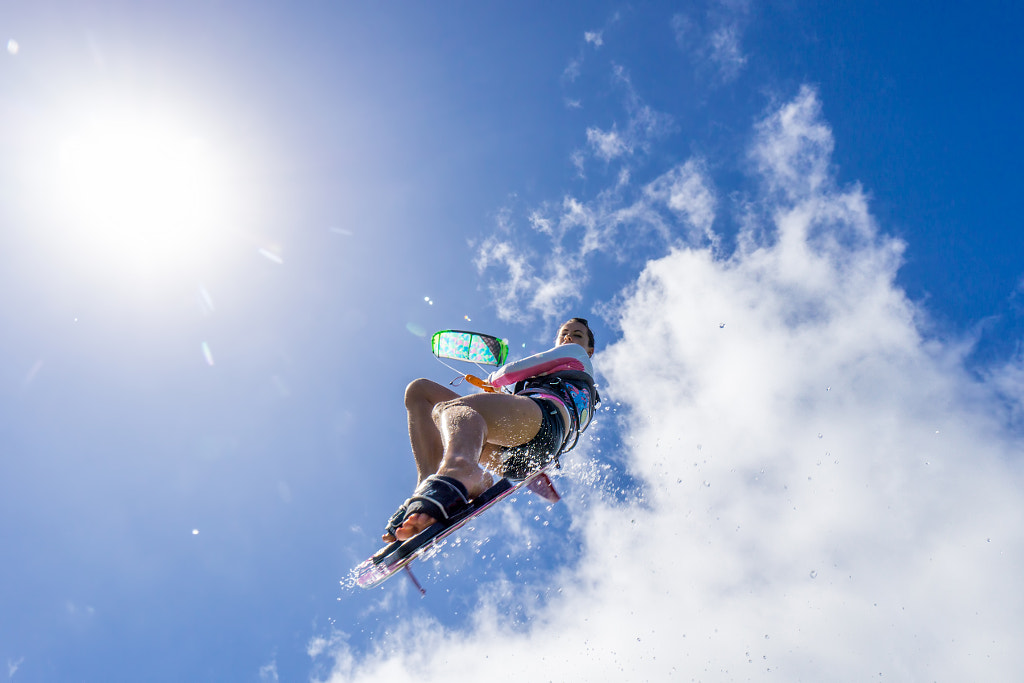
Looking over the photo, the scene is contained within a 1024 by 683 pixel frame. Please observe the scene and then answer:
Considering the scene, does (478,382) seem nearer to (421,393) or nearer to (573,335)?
(421,393)

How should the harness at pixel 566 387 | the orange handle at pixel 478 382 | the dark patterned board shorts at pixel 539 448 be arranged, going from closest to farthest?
the dark patterned board shorts at pixel 539 448
the harness at pixel 566 387
the orange handle at pixel 478 382

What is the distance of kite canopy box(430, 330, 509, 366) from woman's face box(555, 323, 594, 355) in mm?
656

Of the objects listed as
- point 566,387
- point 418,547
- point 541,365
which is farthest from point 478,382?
point 418,547

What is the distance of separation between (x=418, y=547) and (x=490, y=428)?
1.04 meters

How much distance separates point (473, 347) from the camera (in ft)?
19.0

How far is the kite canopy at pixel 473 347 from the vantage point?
18.8 ft

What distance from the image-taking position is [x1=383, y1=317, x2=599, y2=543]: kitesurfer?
320cm

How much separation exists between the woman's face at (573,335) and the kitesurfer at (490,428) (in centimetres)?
61

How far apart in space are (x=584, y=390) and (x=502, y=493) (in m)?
1.63

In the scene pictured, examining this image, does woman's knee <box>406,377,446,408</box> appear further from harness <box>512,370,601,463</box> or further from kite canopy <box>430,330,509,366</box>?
kite canopy <box>430,330,509,366</box>

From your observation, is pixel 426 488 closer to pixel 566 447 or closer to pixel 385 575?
pixel 385 575

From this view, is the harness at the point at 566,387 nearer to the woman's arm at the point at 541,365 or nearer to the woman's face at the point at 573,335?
the woman's arm at the point at 541,365

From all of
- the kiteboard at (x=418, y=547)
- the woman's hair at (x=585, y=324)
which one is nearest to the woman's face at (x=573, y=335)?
the woman's hair at (x=585, y=324)

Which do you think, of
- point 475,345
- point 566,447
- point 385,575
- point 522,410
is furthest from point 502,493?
point 475,345
